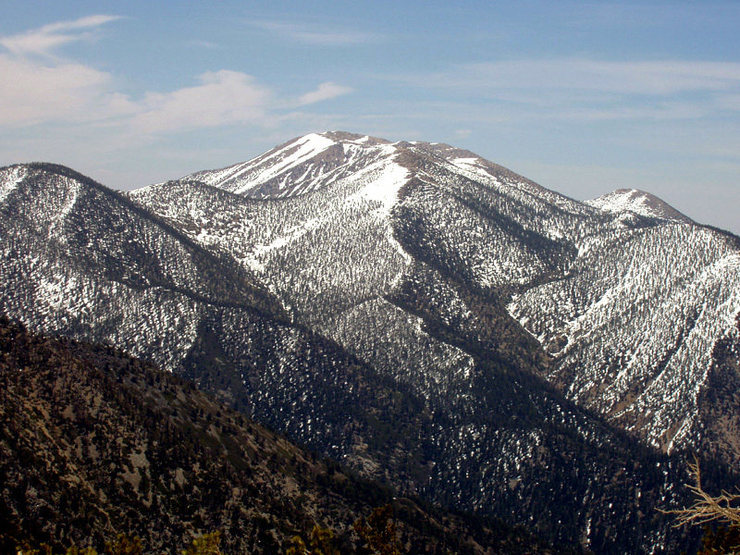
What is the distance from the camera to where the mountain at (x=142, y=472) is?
409ft

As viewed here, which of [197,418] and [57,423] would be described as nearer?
[57,423]

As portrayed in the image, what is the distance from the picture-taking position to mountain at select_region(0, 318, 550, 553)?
125 metres

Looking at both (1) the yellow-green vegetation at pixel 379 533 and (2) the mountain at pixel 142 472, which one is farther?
(2) the mountain at pixel 142 472

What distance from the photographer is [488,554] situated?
188 meters

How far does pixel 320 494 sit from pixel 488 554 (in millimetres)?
46050

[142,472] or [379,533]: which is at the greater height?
[379,533]

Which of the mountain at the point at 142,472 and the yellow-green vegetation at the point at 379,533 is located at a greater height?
the yellow-green vegetation at the point at 379,533

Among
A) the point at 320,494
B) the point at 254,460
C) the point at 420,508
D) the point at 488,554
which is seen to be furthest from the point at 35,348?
the point at 488,554

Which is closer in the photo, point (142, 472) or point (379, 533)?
point (379, 533)

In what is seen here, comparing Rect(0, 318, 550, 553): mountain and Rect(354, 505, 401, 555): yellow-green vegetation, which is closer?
Rect(354, 505, 401, 555): yellow-green vegetation

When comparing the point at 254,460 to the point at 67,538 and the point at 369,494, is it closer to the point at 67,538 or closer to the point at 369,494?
the point at 369,494

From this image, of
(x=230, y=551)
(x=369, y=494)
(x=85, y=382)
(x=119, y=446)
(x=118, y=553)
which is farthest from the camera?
(x=369, y=494)

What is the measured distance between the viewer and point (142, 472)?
148m

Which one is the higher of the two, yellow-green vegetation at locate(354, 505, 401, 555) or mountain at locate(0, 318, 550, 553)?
yellow-green vegetation at locate(354, 505, 401, 555)
